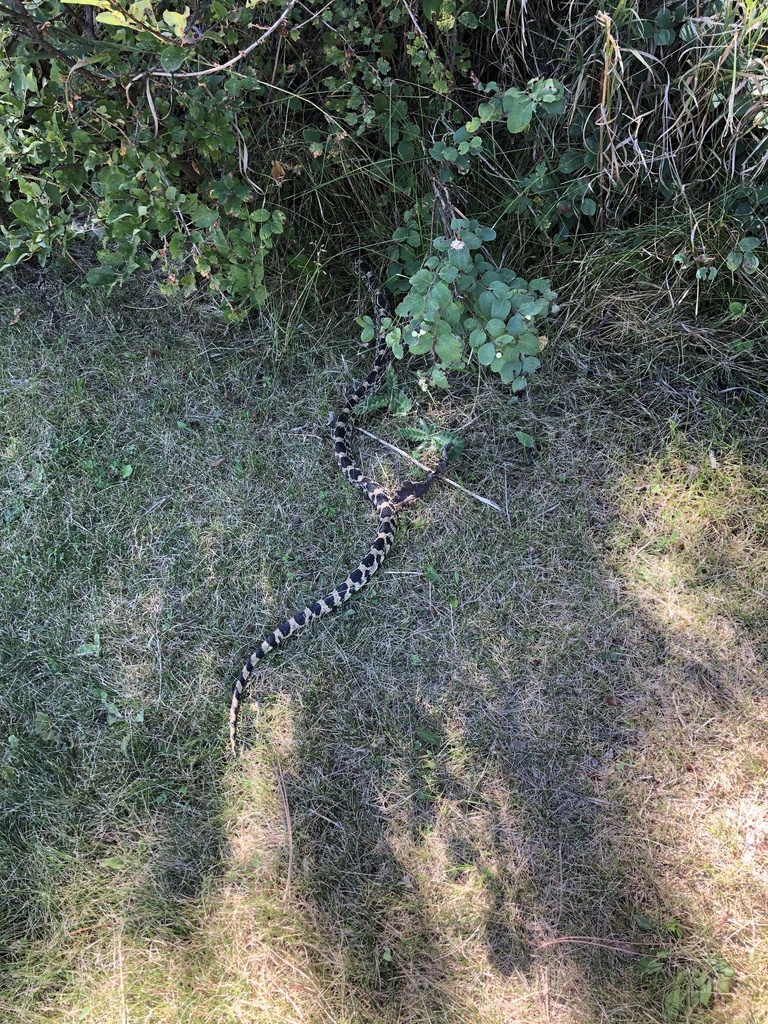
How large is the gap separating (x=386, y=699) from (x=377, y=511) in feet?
2.64

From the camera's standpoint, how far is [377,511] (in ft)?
10.0

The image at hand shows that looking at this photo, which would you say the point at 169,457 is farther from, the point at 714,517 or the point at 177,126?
the point at 714,517

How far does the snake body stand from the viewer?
2766 millimetres

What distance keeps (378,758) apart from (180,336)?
2297mm

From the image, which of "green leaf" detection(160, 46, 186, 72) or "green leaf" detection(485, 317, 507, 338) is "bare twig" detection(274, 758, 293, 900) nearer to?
"green leaf" detection(485, 317, 507, 338)

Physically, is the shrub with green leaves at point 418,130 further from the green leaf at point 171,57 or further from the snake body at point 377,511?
the snake body at point 377,511

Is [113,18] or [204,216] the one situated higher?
[113,18]

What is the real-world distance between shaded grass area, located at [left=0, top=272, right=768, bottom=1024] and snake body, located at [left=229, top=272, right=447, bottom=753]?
7 cm

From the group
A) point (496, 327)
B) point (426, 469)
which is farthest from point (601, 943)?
point (496, 327)

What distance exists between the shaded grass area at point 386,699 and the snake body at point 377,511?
2.6 inches

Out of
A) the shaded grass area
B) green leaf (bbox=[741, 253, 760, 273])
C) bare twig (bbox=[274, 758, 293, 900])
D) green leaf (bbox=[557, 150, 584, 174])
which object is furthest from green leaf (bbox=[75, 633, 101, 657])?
green leaf (bbox=[741, 253, 760, 273])

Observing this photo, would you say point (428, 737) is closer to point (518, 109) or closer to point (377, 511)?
point (377, 511)

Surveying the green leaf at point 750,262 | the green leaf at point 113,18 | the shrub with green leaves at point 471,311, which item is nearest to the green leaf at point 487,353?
the shrub with green leaves at point 471,311

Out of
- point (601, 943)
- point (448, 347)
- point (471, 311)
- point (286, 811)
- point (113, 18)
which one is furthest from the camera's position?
point (471, 311)
